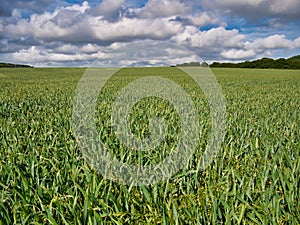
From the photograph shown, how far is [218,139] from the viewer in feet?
14.4

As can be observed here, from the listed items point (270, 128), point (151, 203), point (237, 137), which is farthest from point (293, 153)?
point (151, 203)

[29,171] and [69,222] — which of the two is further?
[29,171]

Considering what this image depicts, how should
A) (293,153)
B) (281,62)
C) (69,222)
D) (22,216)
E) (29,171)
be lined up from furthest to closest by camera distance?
1. (281,62)
2. (293,153)
3. (29,171)
4. (22,216)
5. (69,222)

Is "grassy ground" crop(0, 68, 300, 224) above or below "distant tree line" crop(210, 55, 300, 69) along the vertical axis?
below

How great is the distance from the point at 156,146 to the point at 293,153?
1.60 m

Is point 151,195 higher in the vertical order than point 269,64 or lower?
lower

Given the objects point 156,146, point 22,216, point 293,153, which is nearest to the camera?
point 22,216

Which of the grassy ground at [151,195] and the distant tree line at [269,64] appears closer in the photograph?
the grassy ground at [151,195]

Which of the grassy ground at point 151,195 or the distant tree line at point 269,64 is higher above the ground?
the distant tree line at point 269,64

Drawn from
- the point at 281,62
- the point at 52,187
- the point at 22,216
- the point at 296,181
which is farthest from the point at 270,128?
the point at 281,62

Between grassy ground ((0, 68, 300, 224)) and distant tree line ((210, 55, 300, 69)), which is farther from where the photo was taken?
distant tree line ((210, 55, 300, 69))

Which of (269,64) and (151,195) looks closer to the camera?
(151,195)

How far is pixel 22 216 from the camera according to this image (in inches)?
86.6

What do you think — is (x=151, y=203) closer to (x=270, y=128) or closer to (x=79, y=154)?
(x=79, y=154)
